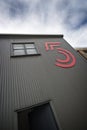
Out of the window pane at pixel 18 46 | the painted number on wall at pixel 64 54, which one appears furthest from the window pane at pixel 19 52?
the painted number on wall at pixel 64 54

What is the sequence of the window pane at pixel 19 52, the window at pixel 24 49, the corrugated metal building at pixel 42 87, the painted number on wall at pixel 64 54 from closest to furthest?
the corrugated metal building at pixel 42 87, the painted number on wall at pixel 64 54, the window pane at pixel 19 52, the window at pixel 24 49

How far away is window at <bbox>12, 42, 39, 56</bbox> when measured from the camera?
589 cm

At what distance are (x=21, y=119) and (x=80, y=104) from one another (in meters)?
4.09

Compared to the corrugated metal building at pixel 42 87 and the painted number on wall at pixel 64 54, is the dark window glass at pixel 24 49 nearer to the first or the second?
the corrugated metal building at pixel 42 87

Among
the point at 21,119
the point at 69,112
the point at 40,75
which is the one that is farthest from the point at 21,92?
the point at 21,119

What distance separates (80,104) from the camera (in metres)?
3.72

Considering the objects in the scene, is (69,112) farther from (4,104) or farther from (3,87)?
(3,87)

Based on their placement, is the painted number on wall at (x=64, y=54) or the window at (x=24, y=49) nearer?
the painted number on wall at (x=64, y=54)

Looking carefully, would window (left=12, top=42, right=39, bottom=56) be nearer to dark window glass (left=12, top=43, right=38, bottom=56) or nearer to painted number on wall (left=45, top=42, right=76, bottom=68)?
dark window glass (left=12, top=43, right=38, bottom=56)

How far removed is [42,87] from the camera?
4.05 metres

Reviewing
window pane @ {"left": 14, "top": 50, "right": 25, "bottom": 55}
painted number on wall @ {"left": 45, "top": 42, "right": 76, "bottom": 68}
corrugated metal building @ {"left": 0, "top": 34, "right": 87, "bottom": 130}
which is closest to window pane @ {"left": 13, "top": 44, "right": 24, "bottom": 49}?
corrugated metal building @ {"left": 0, "top": 34, "right": 87, "bottom": 130}


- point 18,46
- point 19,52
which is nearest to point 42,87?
point 19,52

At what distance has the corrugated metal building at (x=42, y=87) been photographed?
3227 millimetres

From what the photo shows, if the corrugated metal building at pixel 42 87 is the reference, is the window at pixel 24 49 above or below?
above
